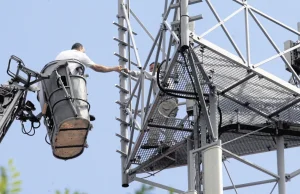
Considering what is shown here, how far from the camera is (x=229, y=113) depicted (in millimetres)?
16641

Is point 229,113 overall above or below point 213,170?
above

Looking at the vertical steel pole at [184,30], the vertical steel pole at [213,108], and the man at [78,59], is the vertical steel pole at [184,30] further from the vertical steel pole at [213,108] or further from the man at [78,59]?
the vertical steel pole at [213,108]

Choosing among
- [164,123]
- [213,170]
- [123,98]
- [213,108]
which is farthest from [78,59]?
[123,98]

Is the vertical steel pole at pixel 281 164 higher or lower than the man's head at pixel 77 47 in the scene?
lower

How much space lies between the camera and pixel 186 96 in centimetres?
1512

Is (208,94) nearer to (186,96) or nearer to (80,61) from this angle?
(186,96)

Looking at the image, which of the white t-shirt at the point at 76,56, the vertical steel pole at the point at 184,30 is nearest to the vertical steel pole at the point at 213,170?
the vertical steel pole at the point at 184,30

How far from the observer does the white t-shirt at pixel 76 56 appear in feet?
44.7

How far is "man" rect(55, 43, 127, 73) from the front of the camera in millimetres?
13664

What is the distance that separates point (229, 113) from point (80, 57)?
462 centimetres

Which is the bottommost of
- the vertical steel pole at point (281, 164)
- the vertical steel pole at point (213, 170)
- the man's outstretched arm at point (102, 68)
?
the vertical steel pole at point (213, 170)

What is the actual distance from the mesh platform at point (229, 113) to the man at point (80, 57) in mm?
1452

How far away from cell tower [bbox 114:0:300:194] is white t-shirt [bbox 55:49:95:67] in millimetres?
1613

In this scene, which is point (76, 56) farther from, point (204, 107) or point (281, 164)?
point (281, 164)
